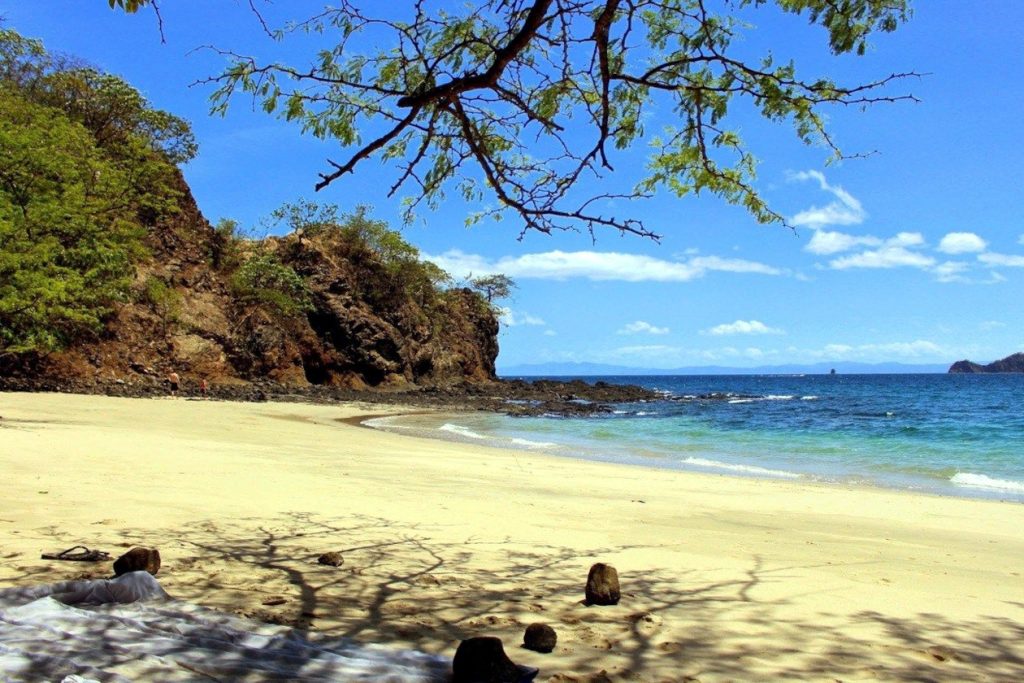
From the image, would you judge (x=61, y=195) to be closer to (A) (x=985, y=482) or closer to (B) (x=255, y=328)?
(A) (x=985, y=482)

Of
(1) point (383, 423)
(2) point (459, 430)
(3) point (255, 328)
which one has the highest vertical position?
(3) point (255, 328)

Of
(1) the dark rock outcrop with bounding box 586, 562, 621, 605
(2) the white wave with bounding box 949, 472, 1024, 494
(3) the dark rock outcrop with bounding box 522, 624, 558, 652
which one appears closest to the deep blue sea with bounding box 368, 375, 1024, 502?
(2) the white wave with bounding box 949, 472, 1024, 494

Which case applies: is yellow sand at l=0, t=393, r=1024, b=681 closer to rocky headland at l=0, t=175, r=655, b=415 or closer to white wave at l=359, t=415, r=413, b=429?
white wave at l=359, t=415, r=413, b=429

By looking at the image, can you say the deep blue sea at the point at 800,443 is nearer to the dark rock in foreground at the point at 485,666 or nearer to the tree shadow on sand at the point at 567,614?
the tree shadow on sand at the point at 567,614

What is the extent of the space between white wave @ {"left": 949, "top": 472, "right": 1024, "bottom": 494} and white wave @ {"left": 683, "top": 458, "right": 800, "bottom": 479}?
3.32 m

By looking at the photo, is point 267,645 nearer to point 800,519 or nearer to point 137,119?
point 800,519

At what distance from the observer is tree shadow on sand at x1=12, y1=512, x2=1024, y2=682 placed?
365 cm

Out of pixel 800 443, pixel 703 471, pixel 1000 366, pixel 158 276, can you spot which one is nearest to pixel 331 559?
pixel 703 471

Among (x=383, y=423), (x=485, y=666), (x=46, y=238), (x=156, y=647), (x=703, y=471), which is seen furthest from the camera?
(x=383, y=423)

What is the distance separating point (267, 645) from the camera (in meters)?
3.46

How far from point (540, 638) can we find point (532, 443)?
17.5 meters

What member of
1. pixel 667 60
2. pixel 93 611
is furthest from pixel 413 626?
pixel 667 60

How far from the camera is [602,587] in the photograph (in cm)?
455

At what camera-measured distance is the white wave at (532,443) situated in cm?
2003
